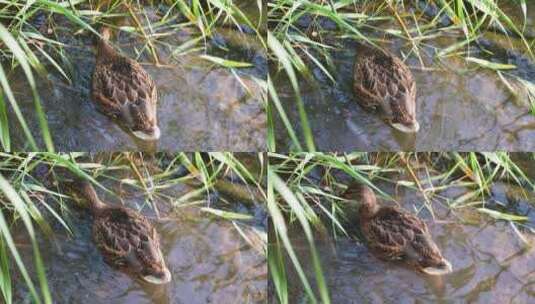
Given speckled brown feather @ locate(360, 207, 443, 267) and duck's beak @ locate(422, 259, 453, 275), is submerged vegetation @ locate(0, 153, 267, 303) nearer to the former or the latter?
speckled brown feather @ locate(360, 207, 443, 267)

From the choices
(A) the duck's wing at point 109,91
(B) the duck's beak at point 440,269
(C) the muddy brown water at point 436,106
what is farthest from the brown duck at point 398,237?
(A) the duck's wing at point 109,91

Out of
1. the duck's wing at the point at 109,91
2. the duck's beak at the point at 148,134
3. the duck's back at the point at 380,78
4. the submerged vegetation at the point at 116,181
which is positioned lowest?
the submerged vegetation at the point at 116,181

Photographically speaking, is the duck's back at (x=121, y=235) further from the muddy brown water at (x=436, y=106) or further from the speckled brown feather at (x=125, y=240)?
the muddy brown water at (x=436, y=106)

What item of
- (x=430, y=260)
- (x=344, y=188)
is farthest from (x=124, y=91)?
(x=430, y=260)

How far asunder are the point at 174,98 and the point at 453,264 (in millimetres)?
761

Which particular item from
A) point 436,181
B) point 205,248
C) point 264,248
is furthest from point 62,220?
point 436,181

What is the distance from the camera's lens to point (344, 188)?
1.77 meters

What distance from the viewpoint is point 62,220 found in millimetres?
1717

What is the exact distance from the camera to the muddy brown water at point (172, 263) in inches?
67.1

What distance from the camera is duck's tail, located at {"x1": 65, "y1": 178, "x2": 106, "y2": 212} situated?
5.66ft

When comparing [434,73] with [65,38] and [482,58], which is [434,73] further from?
[65,38]

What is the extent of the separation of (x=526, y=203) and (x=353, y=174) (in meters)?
0.42

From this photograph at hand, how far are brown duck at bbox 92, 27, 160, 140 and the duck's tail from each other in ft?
0.56

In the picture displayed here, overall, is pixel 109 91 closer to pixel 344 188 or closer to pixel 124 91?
pixel 124 91
